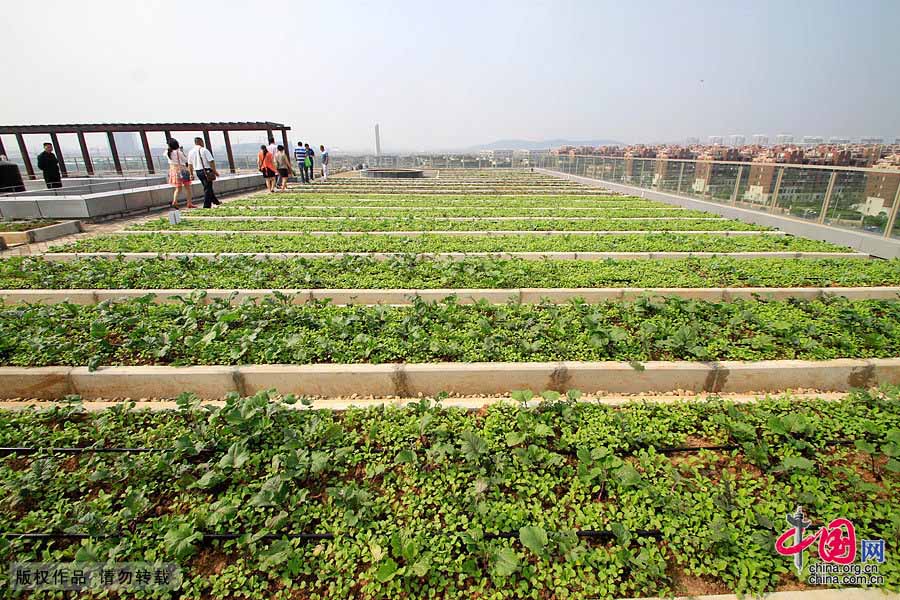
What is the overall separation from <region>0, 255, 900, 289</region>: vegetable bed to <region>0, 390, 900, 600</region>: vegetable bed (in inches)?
120

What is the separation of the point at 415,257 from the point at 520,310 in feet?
8.94

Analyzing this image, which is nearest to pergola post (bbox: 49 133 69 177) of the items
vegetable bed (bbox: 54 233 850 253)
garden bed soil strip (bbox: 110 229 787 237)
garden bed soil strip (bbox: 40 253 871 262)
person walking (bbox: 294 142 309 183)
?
person walking (bbox: 294 142 309 183)

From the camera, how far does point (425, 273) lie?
6.90 metres

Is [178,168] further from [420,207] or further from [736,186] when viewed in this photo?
[736,186]

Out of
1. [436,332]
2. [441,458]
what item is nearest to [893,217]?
[436,332]

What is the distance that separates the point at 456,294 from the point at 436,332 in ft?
4.62

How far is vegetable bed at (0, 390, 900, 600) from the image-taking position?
2.41 m

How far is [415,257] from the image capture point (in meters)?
7.50

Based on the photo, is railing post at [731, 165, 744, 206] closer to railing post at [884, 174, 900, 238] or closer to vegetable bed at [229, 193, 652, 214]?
vegetable bed at [229, 193, 652, 214]

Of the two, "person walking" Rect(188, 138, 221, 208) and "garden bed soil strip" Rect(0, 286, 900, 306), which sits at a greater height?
"person walking" Rect(188, 138, 221, 208)

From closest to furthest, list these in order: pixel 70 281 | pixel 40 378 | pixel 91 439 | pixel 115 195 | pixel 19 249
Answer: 1. pixel 91 439
2. pixel 40 378
3. pixel 70 281
4. pixel 19 249
5. pixel 115 195

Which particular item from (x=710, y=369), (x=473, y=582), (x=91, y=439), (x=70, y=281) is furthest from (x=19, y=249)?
(x=710, y=369)

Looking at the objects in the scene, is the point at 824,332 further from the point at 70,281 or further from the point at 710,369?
the point at 70,281

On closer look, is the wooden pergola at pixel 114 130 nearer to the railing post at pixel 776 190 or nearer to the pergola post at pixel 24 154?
the pergola post at pixel 24 154
